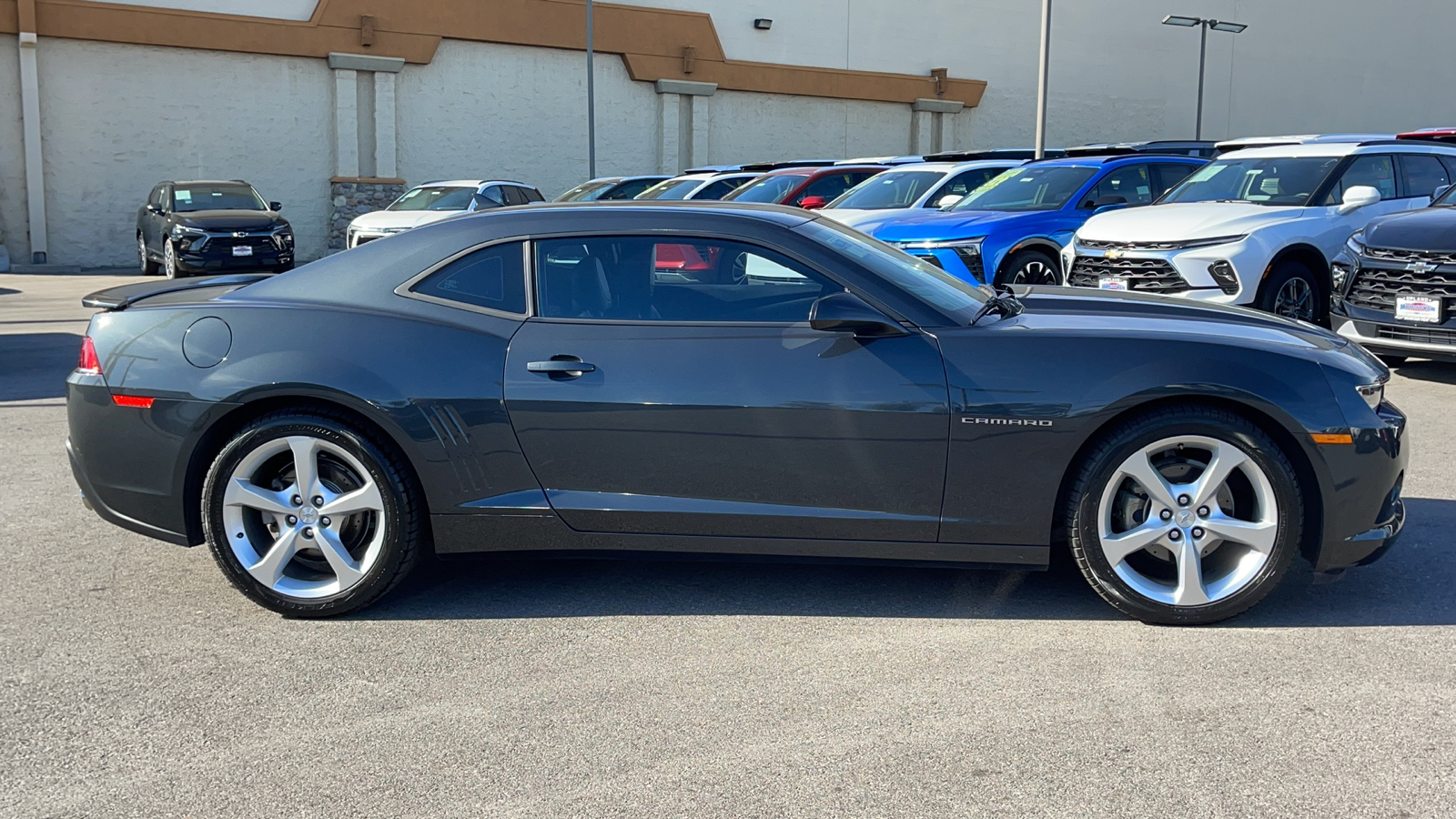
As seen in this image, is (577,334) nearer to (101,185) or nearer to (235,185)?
(235,185)

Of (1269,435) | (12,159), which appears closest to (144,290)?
(1269,435)

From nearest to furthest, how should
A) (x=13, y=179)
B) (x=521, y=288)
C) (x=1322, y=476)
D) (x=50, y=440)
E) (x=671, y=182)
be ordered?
(x=1322, y=476) → (x=521, y=288) → (x=50, y=440) → (x=671, y=182) → (x=13, y=179)

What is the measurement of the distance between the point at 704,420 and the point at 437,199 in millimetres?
18796


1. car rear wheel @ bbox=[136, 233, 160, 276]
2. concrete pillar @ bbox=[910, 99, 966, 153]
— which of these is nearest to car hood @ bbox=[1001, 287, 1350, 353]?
car rear wheel @ bbox=[136, 233, 160, 276]

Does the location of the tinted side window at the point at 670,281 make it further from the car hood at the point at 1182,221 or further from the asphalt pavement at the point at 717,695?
the car hood at the point at 1182,221

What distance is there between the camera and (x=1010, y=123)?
122 feet

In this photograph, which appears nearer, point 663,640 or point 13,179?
point 663,640

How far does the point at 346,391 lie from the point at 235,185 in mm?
20576

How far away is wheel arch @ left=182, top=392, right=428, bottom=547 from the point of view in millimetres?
4480

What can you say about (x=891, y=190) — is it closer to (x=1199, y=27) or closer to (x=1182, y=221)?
(x=1182, y=221)

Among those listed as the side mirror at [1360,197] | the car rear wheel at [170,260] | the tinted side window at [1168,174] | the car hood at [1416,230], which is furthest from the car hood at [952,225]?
the car rear wheel at [170,260]

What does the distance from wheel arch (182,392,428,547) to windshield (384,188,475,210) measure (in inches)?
674

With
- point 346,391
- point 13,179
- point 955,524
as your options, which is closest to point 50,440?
point 346,391

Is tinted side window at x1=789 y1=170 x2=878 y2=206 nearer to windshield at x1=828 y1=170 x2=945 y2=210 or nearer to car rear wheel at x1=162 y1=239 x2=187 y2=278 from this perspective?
windshield at x1=828 y1=170 x2=945 y2=210
